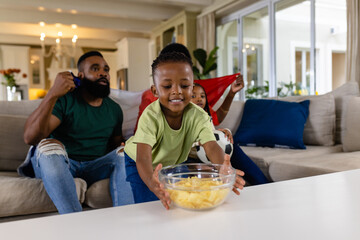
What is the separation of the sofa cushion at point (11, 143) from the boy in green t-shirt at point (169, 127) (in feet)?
3.22

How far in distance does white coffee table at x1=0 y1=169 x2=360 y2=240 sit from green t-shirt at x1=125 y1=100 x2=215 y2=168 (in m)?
0.39

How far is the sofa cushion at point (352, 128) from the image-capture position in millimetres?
1966

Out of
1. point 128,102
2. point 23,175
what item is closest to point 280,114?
point 128,102

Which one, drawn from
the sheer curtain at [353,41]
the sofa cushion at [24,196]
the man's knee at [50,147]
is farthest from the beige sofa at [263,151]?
the sheer curtain at [353,41]

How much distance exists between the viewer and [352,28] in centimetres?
355

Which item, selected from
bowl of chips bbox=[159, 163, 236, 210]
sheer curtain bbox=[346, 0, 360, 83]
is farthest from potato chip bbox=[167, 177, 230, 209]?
sheer curtain bbox=[346, 0, 360, 83]

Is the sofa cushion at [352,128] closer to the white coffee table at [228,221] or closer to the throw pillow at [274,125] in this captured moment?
the throw pillow at [274,125]

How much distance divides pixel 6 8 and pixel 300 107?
6.33 m

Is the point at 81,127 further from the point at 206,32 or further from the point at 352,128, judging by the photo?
the point at 206,32

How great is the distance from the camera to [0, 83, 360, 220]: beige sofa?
1.43m

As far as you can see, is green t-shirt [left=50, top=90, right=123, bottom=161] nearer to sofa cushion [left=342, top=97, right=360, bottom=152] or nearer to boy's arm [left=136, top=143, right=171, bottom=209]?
boy's arm [left=136, top=143, right=171, bottom=209]

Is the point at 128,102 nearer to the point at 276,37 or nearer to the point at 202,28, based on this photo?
the point at 276,37

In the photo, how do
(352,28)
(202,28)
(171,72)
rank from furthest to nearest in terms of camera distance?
(202,28) → (352,28) → (171,72)

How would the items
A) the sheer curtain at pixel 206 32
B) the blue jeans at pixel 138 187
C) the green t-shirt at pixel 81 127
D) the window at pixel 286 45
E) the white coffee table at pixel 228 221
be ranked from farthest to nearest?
the sheer curtain at pixel 206 32, the window at pixel 286 45, the green t-shirt at pixel 81 127, the blue jeans at pixel 138 187, the white coffee table at pixel 228 221
